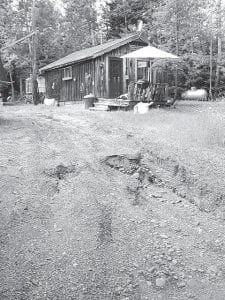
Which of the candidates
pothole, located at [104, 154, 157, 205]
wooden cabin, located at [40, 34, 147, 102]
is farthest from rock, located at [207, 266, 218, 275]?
wooden cabin, located at [40, 34, 147, 102]

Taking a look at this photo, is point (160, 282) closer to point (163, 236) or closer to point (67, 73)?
point (163, 236)

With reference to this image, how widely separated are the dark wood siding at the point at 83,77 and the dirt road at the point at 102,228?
9942 mm

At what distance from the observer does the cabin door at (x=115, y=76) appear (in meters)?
17.6

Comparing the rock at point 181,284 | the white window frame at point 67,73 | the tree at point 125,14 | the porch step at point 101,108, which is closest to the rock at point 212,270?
the rock at point 181,284

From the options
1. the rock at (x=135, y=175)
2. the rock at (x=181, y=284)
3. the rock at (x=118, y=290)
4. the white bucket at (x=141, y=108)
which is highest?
the white bucket at (x=141, y=108)

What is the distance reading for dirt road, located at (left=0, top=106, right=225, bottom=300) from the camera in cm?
420

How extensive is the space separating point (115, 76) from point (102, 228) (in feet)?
44.3

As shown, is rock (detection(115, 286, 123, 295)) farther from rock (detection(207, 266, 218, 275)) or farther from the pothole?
the pothole

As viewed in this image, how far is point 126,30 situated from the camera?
32094 mm

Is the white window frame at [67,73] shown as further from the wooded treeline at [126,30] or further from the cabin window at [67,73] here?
the wooded treeline at [126,30]

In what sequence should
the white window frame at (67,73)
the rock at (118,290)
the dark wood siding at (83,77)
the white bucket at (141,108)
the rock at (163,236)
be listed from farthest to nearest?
the white window frame at (67,73) < the dark wood siding at (83,77) < the white bucket at (141,108) < the rock at (163,236) < the rock at (118,290)

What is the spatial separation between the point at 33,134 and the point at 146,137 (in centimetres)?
318

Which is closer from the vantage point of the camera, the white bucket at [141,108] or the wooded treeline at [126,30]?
the white bucket at [141,108]

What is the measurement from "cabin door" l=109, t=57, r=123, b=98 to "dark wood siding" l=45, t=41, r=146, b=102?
0.25 m
